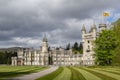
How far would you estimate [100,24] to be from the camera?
159 m

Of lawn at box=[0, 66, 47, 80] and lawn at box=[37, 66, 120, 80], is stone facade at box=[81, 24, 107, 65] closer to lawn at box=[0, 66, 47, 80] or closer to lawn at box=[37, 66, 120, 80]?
lawn at box=[0, 66, 47, 80]

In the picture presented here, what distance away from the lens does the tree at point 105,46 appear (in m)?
79.6

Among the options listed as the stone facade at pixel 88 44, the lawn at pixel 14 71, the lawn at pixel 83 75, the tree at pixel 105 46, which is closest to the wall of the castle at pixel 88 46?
the stone facade at pixel 88 44

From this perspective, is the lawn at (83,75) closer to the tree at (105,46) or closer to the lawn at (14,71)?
the lawn at (14,71)

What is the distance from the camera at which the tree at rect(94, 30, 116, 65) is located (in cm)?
7962

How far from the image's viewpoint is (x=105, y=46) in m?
80.6

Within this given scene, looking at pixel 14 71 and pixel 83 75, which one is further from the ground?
pixel 14 71

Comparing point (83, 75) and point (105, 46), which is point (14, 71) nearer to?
point (83, 75)

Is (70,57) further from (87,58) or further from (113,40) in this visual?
(113,40)

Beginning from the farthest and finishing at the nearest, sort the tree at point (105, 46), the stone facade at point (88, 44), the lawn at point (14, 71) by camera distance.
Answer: the stone facade at point (88, 44) → the tree at point (105, 46) → the lawn at point (14, 71)

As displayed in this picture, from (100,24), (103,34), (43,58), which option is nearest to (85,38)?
(100,24)

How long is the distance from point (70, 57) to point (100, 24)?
158ft

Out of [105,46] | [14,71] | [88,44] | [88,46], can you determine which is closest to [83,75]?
[14,71]

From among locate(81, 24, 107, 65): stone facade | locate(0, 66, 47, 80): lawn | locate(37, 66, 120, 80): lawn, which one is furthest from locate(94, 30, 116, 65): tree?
locate(81, 24, 107, 65): stone facade
